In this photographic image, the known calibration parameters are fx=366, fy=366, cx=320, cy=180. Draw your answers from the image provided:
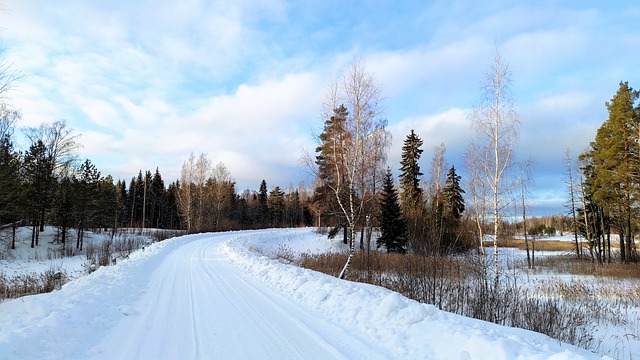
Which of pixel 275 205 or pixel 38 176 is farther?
pixel 275 205

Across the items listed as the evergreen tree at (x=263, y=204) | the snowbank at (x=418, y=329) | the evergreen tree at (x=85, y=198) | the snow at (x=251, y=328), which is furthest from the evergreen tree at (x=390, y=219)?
the evergreen tree at (x=263, y=204)

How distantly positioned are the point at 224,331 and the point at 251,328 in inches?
17.7

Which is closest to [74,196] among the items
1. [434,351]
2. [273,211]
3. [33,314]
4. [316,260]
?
[316,260]

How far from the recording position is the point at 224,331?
603 centimetres

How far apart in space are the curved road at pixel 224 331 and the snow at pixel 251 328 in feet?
0.05

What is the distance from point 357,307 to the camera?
7.21 meters

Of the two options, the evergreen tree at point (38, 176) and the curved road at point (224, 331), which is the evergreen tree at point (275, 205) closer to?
the evergreen tree at point (38, 176)

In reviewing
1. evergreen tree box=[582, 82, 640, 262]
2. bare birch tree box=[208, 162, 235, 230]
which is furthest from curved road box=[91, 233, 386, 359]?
bare birch tree box=[208, 162, 235, 230]

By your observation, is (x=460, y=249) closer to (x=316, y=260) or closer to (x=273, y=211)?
(x=316, y=260)

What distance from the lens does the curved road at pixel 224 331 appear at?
505 centimetres

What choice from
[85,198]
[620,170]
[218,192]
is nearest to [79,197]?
[85,198]

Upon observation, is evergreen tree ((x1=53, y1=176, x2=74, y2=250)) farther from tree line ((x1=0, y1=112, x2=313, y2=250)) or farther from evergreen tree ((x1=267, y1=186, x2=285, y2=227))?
evergreen tree ((x1=267, y1=186, x2=285, y2=227))

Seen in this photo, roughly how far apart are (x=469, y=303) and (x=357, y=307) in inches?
154

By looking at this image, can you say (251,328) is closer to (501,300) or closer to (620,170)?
(501,300)
